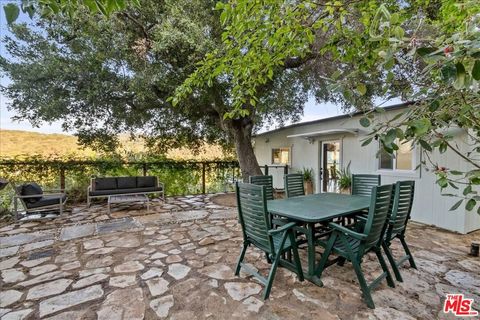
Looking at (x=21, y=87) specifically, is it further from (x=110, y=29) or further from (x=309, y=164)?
(x=309, y=164)

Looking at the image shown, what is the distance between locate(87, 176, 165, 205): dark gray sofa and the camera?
19.8 ft

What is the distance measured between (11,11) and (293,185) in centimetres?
396

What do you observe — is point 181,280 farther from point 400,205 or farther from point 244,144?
point 244,144

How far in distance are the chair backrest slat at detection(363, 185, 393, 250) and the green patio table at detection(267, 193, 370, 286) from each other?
416 mm

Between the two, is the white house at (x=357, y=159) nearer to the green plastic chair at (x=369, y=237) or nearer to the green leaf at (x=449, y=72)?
the green plastic chair at (x=369, y=237)

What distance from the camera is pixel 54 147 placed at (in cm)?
700

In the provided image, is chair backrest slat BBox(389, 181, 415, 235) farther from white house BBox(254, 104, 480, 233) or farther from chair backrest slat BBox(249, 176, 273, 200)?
chair backrest slat BBox(249, 176, 273, 200)

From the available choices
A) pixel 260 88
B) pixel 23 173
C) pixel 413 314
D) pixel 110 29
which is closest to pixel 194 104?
pixel 260 88

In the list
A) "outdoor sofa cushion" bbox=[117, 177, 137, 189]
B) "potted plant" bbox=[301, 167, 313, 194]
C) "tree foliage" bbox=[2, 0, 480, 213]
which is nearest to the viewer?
"tree foliage" bbox=[2, 0, 480, 213]

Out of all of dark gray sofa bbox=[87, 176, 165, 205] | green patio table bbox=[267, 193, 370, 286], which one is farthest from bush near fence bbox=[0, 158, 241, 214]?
green patio table bbox=[267, 193, 370, 286]

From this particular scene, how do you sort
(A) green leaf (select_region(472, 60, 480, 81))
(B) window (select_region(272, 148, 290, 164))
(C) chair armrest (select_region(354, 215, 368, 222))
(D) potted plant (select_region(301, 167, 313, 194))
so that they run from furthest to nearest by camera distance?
1. (B) window (select_region(272, 148, 290, 164))
2. (D) potted plant (select_region(301, 167, 313, 194))
3. (C) chair armrest (select_region(354, 215, 368, 222))
4. (A) green leaf (select_region(472, 60, 480, 81))

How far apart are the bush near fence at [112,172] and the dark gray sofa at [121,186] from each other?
0.91 metres

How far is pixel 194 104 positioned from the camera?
265 inches

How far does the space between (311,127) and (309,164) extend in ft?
4.28
